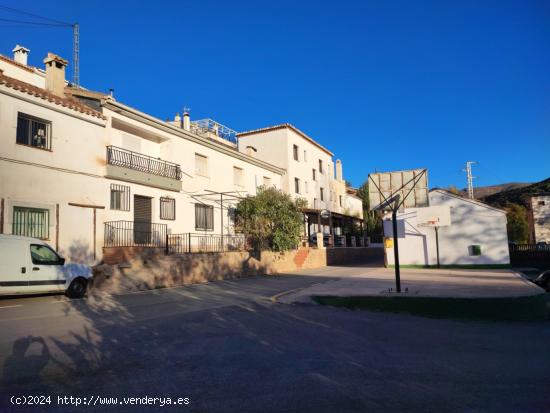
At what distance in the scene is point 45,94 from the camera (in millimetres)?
15688

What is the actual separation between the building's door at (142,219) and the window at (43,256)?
6.56 meters

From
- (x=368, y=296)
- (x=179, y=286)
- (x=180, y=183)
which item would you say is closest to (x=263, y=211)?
(x=180, y=183)

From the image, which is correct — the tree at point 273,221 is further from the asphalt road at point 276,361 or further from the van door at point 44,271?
the asphalt road at point 276,361

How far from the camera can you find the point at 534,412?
156 inches

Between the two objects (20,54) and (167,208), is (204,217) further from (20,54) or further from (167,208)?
(20,54)

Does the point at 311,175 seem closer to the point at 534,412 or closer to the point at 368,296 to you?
the point at 368,296

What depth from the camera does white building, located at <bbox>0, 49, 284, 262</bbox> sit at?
48.1 ft

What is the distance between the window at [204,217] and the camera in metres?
23.5

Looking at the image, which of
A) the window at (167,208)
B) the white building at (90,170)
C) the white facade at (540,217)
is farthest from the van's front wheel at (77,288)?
the white facade at (540,217)

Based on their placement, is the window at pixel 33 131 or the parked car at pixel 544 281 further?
the window at pixel 33 131

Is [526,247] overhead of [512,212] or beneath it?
beneath

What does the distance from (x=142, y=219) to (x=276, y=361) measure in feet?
50.9

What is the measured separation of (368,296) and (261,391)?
7.87m

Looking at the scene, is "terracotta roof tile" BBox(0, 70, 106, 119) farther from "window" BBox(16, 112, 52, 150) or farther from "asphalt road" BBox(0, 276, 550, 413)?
"asphalt road" BBox(0, 276, 550, 413)
